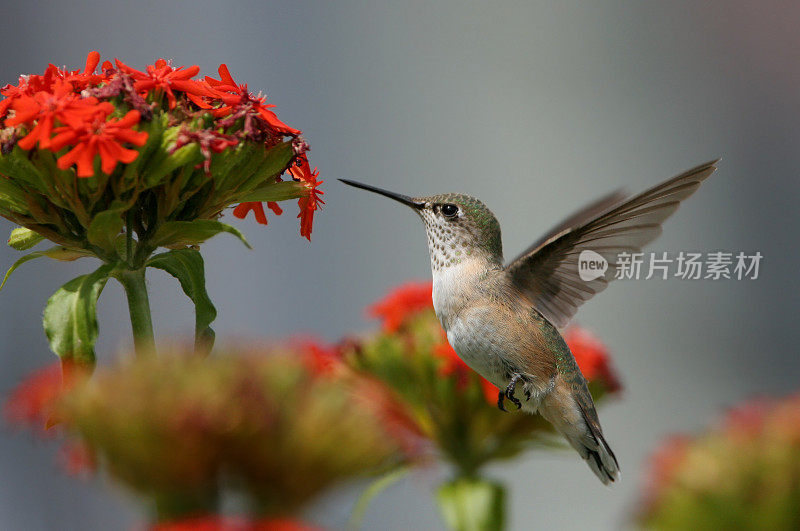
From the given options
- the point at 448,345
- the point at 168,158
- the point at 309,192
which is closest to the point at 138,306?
the point at 168,158

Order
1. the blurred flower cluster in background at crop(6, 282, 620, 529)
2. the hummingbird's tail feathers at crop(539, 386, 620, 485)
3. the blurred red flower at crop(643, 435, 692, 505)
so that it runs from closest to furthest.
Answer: the blurred flower cluster in background at crop(6, 282, 620, 529) → the blurred red flower at crop(643, 435, 692, 505) → the hummingbird's tail feathers at crop(539, 386, 620, 485)

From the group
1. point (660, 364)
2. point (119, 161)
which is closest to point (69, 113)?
point (119, 161)

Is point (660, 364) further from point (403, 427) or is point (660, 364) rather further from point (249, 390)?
point (249, 390)

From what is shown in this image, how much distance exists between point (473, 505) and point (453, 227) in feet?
1.52

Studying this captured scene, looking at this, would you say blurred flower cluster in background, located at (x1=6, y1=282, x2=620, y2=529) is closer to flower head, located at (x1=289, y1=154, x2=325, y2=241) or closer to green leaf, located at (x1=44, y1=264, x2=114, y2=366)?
green leaf, located at (x1=44, y1=264, x2=114, y2=366)

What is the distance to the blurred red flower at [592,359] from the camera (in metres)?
1.61

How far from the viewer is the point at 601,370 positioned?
1665 millimetres

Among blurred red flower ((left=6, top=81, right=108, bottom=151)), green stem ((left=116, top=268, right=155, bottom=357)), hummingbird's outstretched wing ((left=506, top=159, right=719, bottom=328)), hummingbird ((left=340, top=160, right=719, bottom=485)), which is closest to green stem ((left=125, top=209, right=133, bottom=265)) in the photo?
green stem ((left=116, top=268, right=155, bottom=357))

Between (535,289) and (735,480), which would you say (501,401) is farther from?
(735,480)

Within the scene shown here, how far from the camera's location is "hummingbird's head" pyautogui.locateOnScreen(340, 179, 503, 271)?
1603 millimetres

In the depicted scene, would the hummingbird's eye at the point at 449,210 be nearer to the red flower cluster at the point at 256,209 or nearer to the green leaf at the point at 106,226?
the red flower cluster at the point at 256,209

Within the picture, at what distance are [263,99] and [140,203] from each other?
198mm

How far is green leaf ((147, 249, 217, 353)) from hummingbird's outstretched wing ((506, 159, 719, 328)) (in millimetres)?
607

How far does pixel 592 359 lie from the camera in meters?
1.62
